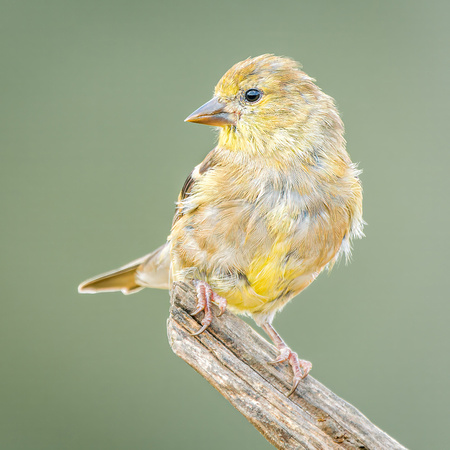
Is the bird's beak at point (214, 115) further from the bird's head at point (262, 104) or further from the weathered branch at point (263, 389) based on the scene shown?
the weathered branch at point (263, 389)

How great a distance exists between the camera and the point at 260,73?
2732 millimetres

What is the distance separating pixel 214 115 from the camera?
2.75 m

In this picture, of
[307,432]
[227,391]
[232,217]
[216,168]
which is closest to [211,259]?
[232,217]

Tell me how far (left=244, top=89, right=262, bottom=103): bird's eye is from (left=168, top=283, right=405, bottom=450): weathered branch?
3.08ft

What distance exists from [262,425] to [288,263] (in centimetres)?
74

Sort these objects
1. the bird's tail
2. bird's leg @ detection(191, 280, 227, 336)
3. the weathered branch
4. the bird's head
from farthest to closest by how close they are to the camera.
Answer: the bird's tail
the bird's head
bird's leg @ detection(191, 280, 227, 336)
the weathered branch

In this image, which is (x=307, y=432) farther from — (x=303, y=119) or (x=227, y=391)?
(x=303, y=119)

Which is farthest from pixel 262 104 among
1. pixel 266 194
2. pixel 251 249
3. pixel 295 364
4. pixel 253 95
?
pixel 295 364

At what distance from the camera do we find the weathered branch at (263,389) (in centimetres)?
233

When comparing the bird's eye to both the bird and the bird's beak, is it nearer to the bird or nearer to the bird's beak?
the bird

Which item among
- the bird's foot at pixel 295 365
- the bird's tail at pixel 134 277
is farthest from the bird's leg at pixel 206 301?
the bird's tail at pixel 134 277

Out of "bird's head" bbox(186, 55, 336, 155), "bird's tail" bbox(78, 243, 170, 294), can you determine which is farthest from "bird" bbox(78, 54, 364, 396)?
"bird's tail" bbox(78, 243, 170, 294)

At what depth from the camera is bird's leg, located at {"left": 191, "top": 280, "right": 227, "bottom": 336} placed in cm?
255

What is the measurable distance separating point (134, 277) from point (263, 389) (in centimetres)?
151
